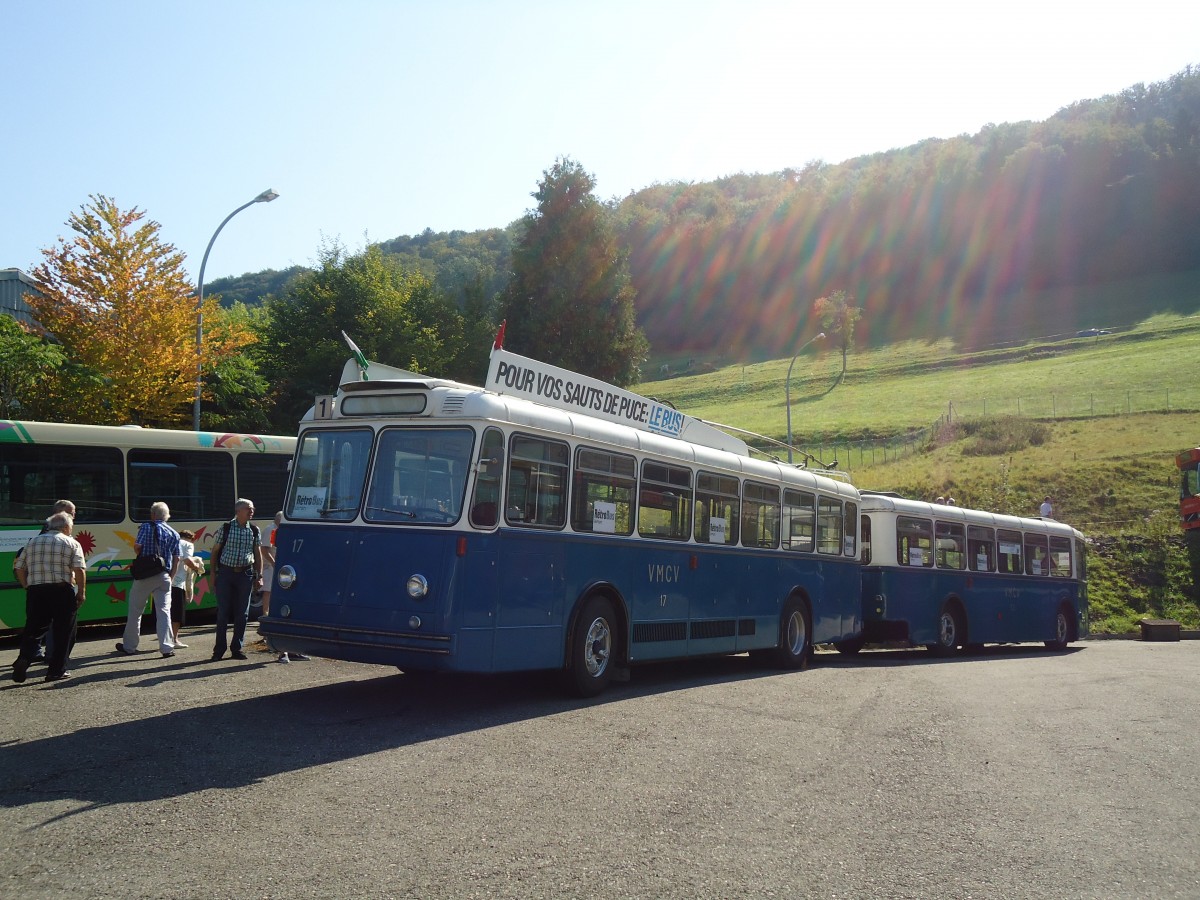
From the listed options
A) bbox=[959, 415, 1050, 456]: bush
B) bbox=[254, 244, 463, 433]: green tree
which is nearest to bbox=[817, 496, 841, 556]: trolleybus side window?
bbox=[254, 244, 463, 433]: green tree

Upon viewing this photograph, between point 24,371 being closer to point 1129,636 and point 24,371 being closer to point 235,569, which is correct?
point 235,569

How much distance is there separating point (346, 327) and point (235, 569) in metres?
34.9

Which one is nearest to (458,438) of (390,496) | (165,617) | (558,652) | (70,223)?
(390,496)

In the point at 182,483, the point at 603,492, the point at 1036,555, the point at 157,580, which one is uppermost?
the point at 182,483

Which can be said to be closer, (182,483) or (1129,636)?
(182,483)

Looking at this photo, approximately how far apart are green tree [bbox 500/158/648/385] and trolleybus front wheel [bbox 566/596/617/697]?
36624 millimetres

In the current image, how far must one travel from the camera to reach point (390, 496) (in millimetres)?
9523

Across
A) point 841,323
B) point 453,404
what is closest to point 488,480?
point 453,404

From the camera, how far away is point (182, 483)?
17141 millimetres

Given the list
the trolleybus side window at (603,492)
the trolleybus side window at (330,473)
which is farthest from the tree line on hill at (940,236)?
the trolleybus side window at (330,473)

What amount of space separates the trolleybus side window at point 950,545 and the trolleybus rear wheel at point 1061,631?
206 inches

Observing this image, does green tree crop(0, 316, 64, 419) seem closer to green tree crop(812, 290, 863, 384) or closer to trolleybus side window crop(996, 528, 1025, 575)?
trolleybus side window crop(996, 528, 1025, 575)

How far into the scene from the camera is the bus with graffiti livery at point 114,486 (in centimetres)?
1471

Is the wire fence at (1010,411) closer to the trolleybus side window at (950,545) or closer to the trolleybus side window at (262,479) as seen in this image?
the trolleybus side window at (950,545)
